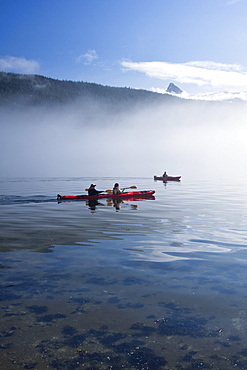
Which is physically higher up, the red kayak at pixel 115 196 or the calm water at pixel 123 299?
the red kayak at pixel 115 196

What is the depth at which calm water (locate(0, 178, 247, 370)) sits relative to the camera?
5719 millimetres

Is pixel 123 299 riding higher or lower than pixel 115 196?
lower

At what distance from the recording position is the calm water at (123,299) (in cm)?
572

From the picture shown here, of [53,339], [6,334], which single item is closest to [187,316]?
[53,339]

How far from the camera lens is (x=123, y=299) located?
8016 millimetres

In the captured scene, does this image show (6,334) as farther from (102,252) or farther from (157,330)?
(102,252)

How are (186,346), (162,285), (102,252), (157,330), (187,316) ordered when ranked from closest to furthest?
(186,346)
(157,330)
(187,316)
(162,285)
(102,252)

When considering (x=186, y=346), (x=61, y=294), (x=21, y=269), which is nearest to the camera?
(x=186, y=346)

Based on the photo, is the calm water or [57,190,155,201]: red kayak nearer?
the calm water

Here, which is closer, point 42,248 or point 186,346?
point 186,346

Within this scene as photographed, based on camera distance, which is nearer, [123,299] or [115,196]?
[123,299]

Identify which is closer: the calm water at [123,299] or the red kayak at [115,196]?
the calm water at [123,299]

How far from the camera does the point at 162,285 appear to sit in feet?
29.4

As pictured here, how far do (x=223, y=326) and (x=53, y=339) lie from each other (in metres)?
3.28
